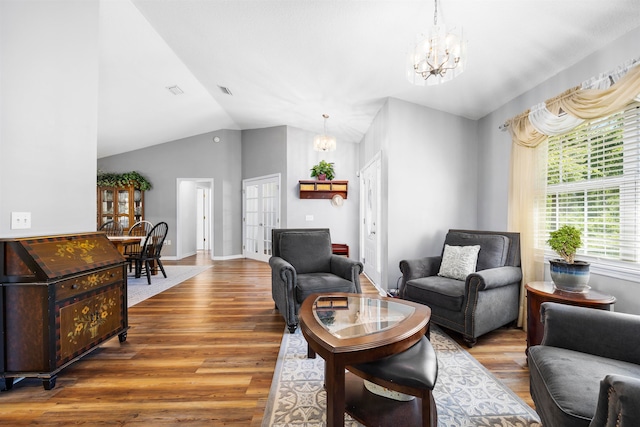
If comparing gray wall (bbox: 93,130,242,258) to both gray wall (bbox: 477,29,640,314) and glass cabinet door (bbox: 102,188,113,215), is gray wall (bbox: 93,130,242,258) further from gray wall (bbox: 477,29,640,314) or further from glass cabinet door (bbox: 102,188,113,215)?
gray wall (bbox: 477,29,640,314)

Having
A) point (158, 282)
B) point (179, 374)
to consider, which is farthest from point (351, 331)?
point (158, 282)

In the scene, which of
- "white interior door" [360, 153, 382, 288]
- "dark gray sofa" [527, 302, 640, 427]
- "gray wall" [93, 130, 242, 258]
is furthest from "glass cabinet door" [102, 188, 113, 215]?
"dark gray sofa" [527, 302, 640, 427]

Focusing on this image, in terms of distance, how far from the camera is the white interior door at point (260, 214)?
6.52 metres

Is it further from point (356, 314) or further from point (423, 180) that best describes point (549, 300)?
point (423, 180)

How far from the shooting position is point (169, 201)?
6930 mm

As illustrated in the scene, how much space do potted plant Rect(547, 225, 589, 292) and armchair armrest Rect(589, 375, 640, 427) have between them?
1.56m

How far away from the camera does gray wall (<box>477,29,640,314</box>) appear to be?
2.06m

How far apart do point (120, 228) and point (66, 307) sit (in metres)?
4.62

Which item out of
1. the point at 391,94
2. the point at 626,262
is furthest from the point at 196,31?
the point at 626,262

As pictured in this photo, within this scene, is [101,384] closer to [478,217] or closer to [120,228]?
[478,217]

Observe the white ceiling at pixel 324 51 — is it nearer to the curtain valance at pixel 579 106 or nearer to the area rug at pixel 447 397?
the curtain valance at pixel 579 106

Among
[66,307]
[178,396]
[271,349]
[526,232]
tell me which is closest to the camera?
[178,396]

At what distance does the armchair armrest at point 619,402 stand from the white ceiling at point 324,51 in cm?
228

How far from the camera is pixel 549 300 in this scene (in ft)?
6.56
